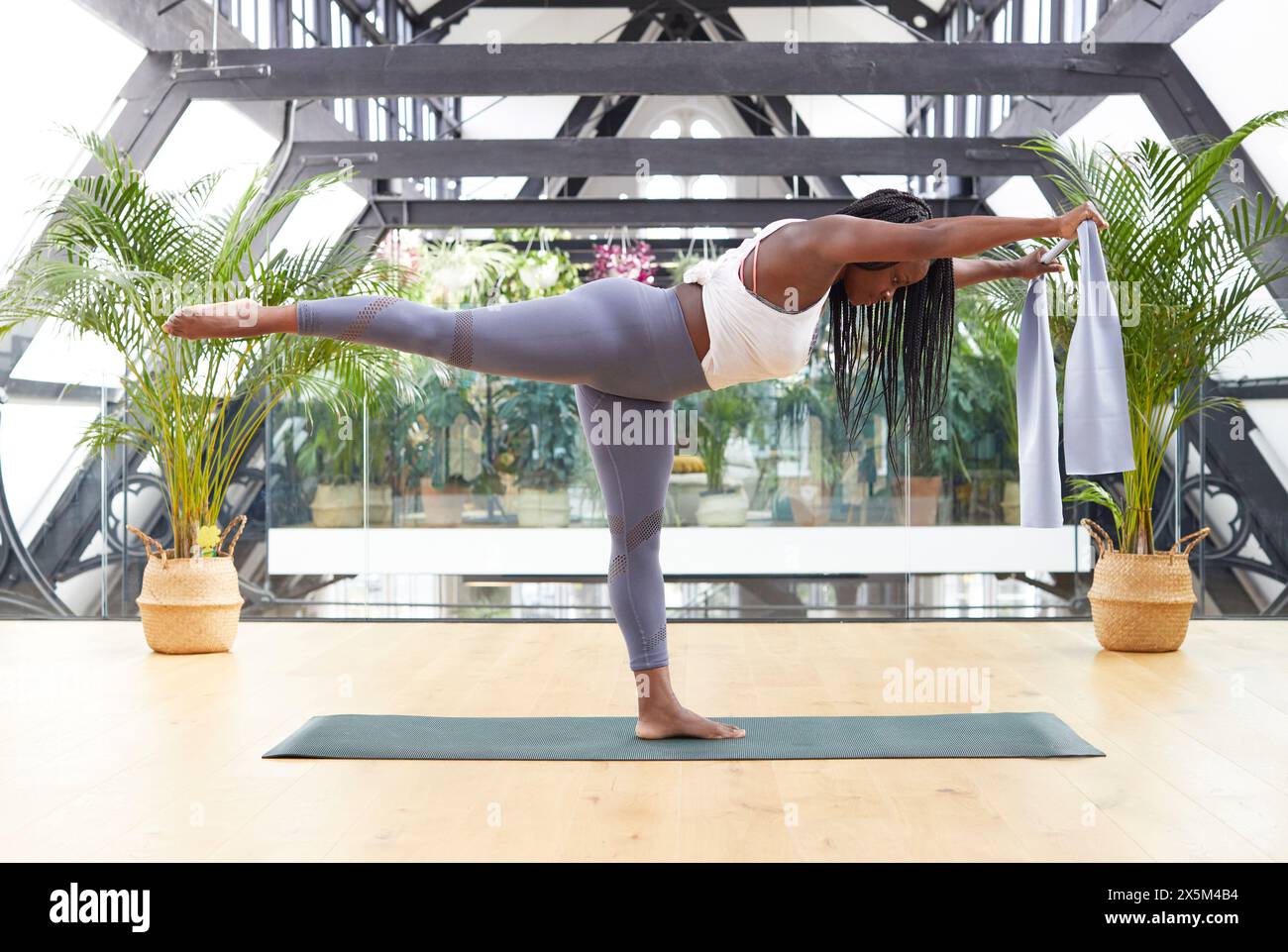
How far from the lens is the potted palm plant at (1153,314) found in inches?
149

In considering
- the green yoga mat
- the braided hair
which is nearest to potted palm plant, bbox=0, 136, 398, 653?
the green yoga mat

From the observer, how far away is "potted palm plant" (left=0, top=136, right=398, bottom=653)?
3814mm

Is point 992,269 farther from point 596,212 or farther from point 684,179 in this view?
point 684,179

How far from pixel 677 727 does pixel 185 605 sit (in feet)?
6.92

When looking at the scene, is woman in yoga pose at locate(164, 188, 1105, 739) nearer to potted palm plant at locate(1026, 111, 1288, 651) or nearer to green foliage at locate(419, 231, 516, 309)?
potted palm plant at locate(1026, 111, 1288, 651)

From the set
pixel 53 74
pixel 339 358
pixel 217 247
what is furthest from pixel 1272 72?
pixel 53 74

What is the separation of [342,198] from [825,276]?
6364mm

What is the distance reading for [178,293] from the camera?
3.75 m

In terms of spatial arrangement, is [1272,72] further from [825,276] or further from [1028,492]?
[825,276]

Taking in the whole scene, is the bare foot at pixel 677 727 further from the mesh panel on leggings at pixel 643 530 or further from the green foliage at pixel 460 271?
the green foliage at pixel 460 271

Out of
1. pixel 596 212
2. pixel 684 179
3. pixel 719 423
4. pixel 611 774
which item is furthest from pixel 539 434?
pixel 684 179

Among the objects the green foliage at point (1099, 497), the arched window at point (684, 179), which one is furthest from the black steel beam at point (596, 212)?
the green foliage at point (1099, 497)

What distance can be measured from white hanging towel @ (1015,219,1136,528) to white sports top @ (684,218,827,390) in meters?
0.79

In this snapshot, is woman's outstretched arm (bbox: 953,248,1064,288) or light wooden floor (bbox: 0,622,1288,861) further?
woman's outstretched arm (bbox: 953,248,1064,288)
